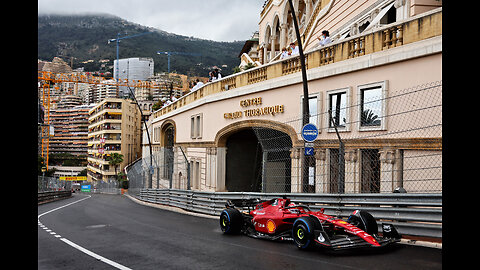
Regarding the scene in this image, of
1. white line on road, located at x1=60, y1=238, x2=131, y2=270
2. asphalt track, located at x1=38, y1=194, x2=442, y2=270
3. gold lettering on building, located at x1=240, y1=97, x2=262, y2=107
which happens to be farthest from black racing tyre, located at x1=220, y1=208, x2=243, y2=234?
gold lettering on building, located at x1=240, y1=97, x2=262, y2=107

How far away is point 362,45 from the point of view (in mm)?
12883

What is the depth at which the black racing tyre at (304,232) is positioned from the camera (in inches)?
299

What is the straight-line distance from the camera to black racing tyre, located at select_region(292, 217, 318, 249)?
7.59 m

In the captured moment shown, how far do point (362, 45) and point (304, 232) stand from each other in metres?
7.42

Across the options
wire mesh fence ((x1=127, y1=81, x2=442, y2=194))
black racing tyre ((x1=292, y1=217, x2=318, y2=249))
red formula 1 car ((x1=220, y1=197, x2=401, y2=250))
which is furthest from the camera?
wire mesh fence ((x1=127, y1=81, x2=442, y2=194))

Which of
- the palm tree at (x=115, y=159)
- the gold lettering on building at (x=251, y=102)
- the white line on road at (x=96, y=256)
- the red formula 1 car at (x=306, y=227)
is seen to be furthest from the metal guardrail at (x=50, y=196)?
the palm tree at (x=115, y=159)

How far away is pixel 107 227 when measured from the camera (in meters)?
12.2

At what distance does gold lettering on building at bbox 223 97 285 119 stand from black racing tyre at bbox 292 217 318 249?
8.77 metres

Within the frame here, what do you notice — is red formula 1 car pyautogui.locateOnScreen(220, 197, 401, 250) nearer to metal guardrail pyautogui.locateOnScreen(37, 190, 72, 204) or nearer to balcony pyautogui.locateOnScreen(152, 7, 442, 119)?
balcony pyautogui.locateOnScreen(152, 7, 442, 119)

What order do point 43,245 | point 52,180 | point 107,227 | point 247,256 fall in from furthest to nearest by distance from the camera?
A: point 52,180 < point 107,227 < point 43,245 < point 247,256

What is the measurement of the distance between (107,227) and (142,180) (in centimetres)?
1842

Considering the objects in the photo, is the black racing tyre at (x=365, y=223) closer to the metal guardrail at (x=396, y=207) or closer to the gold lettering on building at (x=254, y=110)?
the metal guardrail at (x=396, y=207)
